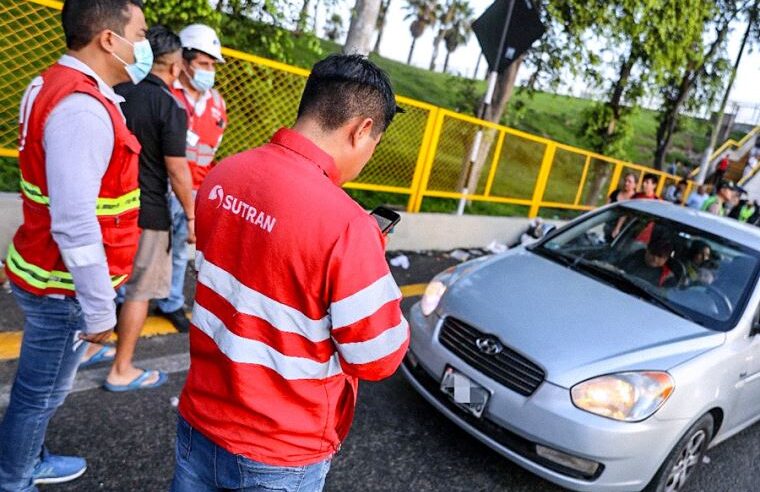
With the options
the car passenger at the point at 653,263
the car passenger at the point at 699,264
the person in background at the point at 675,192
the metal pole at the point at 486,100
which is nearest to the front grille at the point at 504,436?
the car passenger at the point at 653,263

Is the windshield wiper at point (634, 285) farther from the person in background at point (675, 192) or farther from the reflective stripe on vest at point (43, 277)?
the person in background at point (675, 192)

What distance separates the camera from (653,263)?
367cm

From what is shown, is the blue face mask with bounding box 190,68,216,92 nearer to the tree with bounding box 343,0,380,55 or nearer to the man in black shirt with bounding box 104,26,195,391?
the man in black shirt with bounding box 104,26,195,391

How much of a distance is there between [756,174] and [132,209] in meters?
26.2

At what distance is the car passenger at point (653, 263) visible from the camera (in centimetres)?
354

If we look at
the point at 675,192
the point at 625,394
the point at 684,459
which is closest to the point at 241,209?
the point at 625,394

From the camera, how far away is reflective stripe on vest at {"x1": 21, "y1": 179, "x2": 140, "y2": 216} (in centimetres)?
176

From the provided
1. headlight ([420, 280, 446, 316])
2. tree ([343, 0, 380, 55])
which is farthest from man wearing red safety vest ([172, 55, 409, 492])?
tree ([343, 0, 380, 55])

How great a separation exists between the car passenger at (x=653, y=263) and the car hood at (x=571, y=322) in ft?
0.94

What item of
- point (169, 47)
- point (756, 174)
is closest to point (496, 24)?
point (169, 47)

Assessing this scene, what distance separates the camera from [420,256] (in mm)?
6695

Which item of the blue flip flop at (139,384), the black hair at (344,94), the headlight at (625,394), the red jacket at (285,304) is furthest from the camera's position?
the blue flip flop at (139,384)

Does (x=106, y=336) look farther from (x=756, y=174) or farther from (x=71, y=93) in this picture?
(x=756, y=174)

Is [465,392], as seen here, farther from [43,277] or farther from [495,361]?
[43,277]
